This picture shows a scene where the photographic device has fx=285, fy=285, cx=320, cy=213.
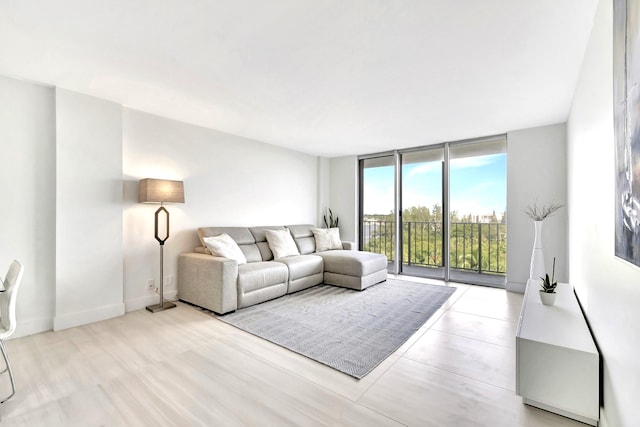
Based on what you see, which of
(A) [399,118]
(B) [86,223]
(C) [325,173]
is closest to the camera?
(B) [86,223]

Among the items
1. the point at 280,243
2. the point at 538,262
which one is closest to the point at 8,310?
the point at 280,243

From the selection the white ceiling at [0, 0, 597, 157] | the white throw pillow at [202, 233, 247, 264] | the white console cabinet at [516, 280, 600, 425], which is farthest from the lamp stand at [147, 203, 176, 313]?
the white console cabinet at [516, 280, 600, 425]

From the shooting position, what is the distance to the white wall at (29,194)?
8.52 feet

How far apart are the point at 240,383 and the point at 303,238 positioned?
10.9ft

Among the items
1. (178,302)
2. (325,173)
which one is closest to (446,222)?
(325,173)

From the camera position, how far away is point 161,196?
320cm

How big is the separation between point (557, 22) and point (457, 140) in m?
3.01

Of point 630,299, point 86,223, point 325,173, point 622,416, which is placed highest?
point 325,173

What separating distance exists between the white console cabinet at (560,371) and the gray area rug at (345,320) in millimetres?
950

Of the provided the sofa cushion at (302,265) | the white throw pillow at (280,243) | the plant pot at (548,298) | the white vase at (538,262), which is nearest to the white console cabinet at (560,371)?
the plant pot at (548,298)

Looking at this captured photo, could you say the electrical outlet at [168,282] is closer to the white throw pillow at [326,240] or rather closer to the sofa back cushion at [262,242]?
the sofa back cushion at [262,242]

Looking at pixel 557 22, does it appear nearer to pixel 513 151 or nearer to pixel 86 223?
pixel 513 151

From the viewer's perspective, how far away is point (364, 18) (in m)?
1.77

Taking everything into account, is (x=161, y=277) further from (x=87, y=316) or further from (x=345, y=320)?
(x=345, y=320)
